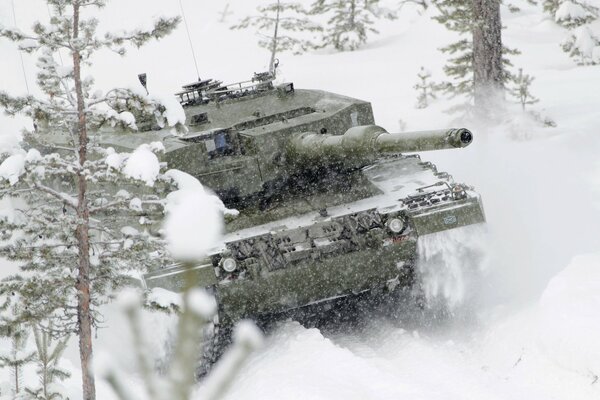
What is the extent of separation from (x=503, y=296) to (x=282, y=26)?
16.1m

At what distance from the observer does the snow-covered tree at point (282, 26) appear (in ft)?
77.3

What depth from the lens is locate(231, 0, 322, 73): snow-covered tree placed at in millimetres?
23547

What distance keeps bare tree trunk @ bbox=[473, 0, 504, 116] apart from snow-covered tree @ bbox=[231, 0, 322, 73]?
4.90 meters

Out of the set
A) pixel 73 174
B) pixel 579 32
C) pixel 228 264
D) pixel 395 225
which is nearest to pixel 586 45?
pixel 579 32

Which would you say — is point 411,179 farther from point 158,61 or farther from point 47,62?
point 158,61

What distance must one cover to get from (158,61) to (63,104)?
25.6m

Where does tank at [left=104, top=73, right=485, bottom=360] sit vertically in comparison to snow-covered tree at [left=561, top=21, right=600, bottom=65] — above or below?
above

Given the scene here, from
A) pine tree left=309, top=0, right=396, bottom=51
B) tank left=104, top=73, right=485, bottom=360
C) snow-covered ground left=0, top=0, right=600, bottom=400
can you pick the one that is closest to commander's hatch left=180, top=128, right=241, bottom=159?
tank left=104, top=73, right=485, bottom=360

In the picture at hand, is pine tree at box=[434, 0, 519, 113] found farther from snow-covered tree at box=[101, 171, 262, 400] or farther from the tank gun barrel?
snow-covered tree at box=[101, 171, 262, 400]

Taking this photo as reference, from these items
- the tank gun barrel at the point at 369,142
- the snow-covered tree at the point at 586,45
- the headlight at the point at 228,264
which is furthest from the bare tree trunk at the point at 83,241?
the snow-covered tree at the point at 586,45

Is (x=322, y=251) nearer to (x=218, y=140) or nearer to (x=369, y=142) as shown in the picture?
(x=369, y=142)

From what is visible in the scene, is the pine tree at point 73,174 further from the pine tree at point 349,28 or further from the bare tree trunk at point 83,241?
the pine tree at point 349,28

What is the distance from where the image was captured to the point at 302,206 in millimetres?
9508

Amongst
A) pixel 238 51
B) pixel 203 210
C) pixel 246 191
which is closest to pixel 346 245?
pixel 246 191
